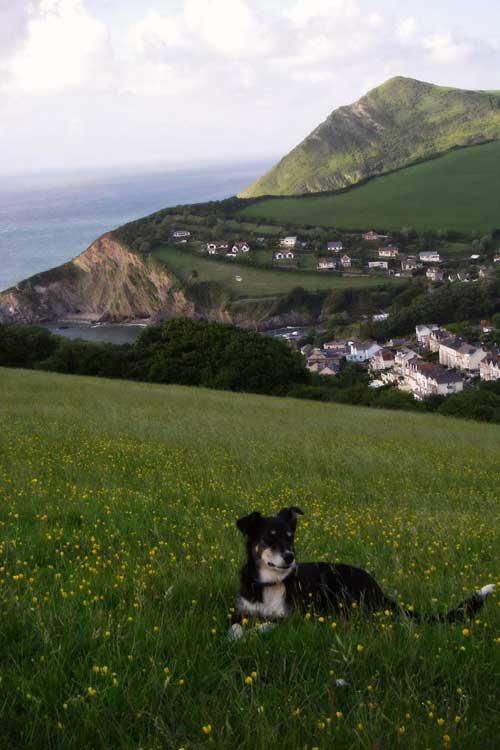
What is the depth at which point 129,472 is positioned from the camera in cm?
1161

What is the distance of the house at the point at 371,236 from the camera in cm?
17112

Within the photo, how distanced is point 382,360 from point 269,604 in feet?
346

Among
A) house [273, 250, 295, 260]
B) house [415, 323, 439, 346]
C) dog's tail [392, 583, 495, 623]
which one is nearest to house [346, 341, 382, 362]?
house [415, 323, 439, 346]

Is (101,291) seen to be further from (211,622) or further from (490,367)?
(211,622)

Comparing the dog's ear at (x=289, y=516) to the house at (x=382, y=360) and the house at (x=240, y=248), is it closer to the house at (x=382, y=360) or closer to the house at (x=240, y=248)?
the house at (x=382, y=360)

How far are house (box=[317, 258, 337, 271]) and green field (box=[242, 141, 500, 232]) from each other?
25881 millimetres

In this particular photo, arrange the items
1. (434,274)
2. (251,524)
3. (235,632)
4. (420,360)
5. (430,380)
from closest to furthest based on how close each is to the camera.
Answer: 1. (235,632)
2. (251,524)
3. (430,380)
4. (420,360)
5. (434,274)

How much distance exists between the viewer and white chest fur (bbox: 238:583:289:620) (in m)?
4.28

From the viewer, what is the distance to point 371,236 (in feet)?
564

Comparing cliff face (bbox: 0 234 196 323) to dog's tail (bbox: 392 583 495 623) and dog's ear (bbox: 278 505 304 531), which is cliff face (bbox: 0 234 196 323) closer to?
dog's ear (bbox: 278 505 304 531)

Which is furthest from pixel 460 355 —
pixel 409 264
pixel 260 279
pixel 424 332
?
pixel 260 279

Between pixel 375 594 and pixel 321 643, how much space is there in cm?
88

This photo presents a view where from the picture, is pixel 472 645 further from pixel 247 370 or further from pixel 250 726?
pixel 247 370

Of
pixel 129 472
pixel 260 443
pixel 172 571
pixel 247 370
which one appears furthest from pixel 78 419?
pixel 247 370
